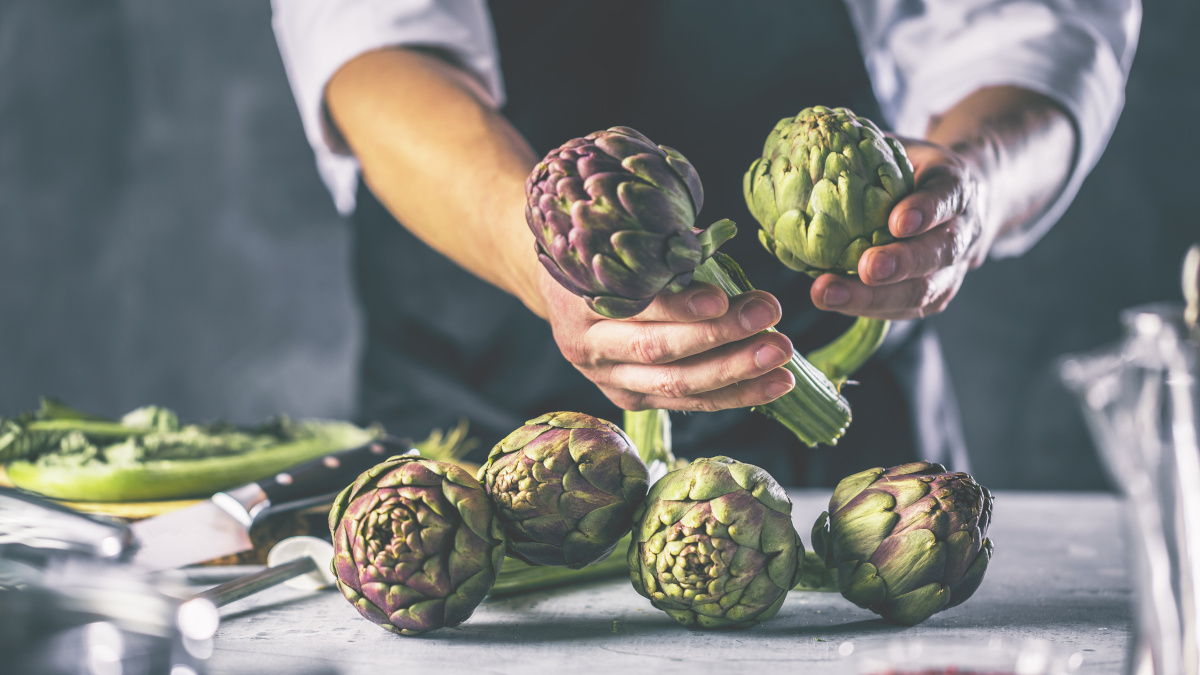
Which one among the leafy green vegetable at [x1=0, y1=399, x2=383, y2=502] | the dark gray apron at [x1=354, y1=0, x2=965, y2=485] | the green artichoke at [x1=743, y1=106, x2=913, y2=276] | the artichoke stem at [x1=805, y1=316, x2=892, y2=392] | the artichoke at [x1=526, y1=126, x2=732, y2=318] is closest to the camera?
the artichoke at [x1=526, y1=126, x2=732, y2=318]

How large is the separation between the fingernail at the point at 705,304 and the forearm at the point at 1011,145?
0.40 metres

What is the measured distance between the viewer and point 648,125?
3.72 feet

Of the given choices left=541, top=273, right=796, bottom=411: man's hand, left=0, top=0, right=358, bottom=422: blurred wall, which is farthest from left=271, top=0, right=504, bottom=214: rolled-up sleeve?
left=0, top=0, right=358, bottom=422: blurred wall

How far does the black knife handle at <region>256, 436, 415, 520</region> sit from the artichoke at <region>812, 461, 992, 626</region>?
0.42m

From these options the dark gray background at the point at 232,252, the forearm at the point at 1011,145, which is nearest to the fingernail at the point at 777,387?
the forearm at the point at 1011,145

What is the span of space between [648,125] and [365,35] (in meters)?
0.35

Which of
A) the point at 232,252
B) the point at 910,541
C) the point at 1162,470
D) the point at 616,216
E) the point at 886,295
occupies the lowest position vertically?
the point at 232,252

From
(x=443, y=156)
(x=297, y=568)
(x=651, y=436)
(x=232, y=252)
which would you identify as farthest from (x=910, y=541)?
(x=232, y=252)

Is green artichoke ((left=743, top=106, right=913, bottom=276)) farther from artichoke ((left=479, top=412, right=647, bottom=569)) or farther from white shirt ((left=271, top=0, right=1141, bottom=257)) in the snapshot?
white shirt ((left=271, top=0, right=1141, bottom=257))

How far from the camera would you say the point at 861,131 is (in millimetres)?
605

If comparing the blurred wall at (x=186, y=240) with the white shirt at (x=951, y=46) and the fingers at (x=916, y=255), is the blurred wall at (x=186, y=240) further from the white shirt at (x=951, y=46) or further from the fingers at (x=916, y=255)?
the fingers at (x=916, y=255)

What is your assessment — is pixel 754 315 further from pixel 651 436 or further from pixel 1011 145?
pixel 1011 145

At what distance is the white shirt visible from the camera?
3.21 feet

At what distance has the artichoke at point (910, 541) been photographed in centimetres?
55
